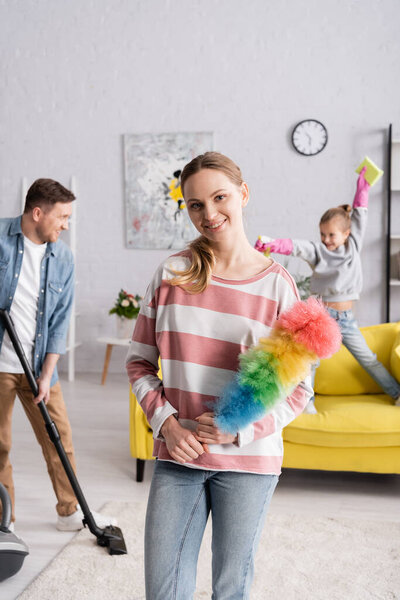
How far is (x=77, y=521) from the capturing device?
98.4 inches

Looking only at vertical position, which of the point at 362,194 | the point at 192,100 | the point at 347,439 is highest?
the point at 192,100

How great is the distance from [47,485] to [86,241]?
2919 millimetres

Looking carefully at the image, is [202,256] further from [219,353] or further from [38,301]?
[38,301]

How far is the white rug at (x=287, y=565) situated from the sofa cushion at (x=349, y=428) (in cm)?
36

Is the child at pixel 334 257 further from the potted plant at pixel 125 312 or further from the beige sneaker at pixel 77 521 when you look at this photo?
the potted plant at pixel 125 312

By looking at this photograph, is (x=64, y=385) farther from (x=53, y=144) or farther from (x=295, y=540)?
(x=295, y=540)

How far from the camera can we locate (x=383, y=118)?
5.04 meters

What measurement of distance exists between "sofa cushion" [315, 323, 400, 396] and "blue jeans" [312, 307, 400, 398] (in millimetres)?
104

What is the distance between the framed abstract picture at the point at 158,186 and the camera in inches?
210

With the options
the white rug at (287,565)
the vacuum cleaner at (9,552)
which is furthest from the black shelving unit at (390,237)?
the vacuum cleaner at (9,552)

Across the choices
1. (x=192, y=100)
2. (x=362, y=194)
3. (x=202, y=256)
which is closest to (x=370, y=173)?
(x=362, y=194)

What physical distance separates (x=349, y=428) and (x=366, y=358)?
1.63 feet

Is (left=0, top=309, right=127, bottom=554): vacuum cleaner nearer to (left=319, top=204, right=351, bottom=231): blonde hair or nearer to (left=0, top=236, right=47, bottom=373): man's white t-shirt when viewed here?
(left=0, top=236, right=47, bottom=373): man's white t-shirt

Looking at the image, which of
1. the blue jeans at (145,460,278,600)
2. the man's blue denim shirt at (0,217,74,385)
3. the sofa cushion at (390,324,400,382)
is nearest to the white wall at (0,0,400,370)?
the sofa cushion at (390,324,400,382)
